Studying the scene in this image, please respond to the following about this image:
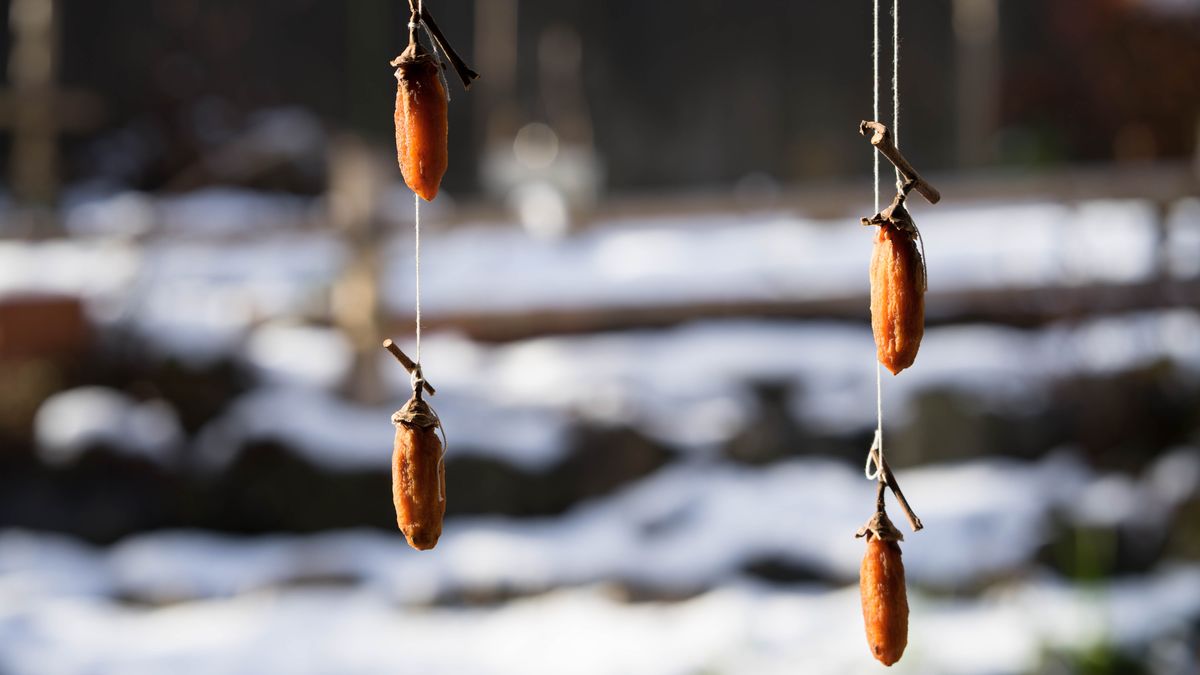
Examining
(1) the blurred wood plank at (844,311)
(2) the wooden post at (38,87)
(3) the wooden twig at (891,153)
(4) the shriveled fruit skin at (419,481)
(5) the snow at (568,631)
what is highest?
(2) the wooden post at (38,87)

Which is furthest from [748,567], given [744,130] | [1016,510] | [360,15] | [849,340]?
[360,15]

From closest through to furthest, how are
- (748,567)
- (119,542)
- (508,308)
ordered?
1. (748,567)
2. (119,542)
3. (508,308)

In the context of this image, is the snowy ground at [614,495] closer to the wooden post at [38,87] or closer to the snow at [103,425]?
the snow at [103,425]

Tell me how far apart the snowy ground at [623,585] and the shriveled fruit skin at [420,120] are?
11.4 feet

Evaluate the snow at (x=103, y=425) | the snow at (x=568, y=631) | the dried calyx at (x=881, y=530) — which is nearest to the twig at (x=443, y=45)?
the dried calyx at (x=881, y=530)

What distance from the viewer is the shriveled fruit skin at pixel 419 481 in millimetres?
906

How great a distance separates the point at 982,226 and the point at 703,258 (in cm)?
172

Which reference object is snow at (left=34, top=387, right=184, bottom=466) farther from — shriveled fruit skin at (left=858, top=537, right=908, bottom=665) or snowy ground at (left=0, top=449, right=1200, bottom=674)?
shriveled fruit skin at (left=858, top=537, right=908, bottom=665)

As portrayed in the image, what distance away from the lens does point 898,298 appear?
875 mm

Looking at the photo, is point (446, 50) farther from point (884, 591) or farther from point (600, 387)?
point (600, 387)

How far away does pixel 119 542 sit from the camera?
228 inches

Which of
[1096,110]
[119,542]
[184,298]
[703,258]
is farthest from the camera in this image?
[1096,110]

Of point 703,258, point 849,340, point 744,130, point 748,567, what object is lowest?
point 748,567

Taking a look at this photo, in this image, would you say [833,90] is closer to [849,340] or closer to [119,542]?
[849,340]
